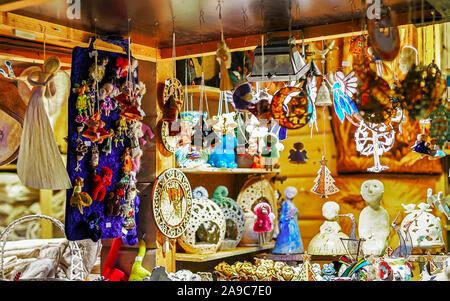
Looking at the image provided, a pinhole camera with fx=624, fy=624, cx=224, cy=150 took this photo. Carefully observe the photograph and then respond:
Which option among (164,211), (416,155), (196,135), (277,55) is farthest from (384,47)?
(416,155)

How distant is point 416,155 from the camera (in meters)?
4.28

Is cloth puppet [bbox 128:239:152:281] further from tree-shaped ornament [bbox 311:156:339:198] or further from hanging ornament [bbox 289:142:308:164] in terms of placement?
tree-shaped ornament [bbox 311:156:339:198]

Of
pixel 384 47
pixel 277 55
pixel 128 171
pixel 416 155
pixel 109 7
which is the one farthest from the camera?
pixel 416 155

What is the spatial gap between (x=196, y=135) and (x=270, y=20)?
694 mm

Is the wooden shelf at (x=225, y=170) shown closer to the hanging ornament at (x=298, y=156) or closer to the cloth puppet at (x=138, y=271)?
the hanging ornament at (x=298, y=156)

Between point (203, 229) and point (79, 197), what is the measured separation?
3.19 ft

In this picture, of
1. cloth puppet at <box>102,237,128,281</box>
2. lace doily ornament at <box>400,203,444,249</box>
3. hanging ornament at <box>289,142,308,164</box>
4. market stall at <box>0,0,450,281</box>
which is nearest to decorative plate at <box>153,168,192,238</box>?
market stall at <box>0,0,450,281</box>

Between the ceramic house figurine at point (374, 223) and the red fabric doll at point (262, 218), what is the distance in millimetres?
547

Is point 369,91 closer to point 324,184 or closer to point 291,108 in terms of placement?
point 291,108

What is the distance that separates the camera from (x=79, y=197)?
8.57 feet

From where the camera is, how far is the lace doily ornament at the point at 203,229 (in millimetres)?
3371

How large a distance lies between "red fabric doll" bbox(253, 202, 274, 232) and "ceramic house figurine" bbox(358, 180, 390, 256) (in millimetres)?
547

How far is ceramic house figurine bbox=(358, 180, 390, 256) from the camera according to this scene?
3591 mm
